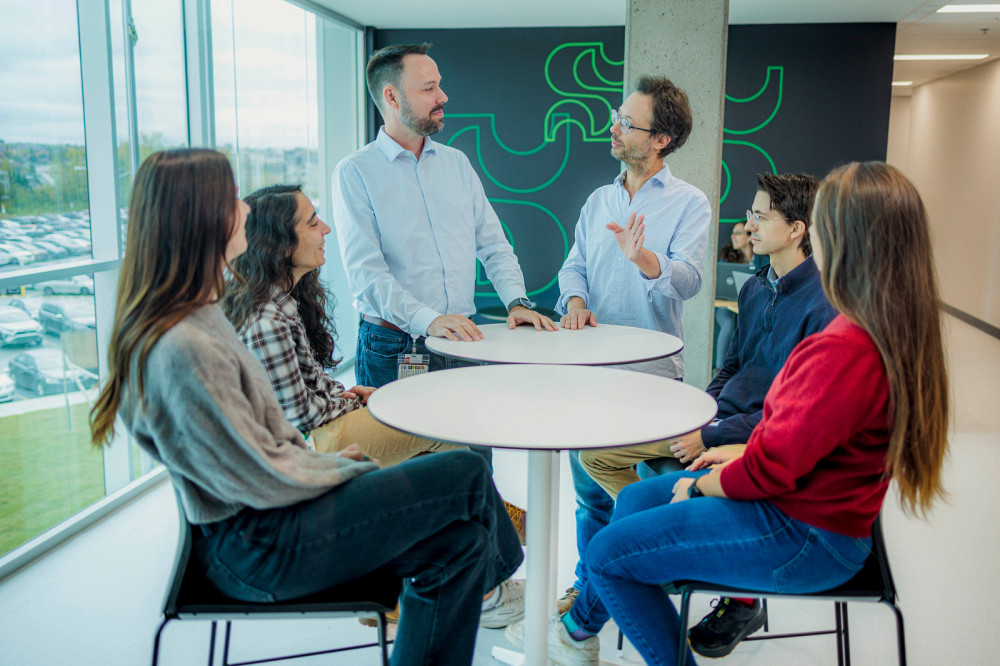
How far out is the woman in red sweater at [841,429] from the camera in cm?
143

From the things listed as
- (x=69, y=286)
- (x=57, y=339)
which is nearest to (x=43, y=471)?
(x=57, y=339)

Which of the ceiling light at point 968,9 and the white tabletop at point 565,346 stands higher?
the ceiling light at point 968,9

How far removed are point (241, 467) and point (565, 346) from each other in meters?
1.21

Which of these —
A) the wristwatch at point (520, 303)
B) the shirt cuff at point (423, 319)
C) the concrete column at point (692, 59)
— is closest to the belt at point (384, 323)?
the shirt cuff at point (423, 319)

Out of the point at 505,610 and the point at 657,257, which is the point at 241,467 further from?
the point at 657,257

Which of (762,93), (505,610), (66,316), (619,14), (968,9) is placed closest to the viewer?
(505,610)

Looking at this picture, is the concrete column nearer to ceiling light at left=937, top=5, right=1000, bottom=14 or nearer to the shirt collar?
the shirt collar

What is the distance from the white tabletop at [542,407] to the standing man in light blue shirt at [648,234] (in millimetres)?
664

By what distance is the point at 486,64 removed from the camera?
22.4 ft

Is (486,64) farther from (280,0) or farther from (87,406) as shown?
(87,406)

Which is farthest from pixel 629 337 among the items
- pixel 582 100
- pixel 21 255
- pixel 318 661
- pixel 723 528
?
pixel 582 100

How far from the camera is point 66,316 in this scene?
3.16 m

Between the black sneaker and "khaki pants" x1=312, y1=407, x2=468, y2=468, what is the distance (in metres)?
0.91

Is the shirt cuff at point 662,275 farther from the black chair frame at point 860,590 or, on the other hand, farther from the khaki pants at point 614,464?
the black chair frame at point 860,590
